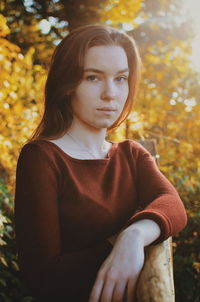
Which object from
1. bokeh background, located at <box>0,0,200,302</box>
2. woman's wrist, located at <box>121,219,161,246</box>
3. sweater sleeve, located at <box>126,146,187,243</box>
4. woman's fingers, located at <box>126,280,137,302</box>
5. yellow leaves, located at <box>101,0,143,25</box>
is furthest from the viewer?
yellow leaves, located at <box>101,0,143,25</box>

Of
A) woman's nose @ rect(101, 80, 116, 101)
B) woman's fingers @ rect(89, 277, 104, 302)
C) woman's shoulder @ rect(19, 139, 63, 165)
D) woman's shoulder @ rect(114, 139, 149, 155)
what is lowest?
woman's fingers @ rect(89, 277, 104, 302)

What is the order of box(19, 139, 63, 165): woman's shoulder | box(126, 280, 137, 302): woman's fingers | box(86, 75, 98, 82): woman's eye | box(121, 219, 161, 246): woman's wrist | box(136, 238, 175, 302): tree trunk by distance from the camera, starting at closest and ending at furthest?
box(136, 238, 175, 302): tree trunk, box(126, 280, 137, 302): woman's fingers, box(121, 219, 161, 246): woman's wrist, box(19, 139, 63, 165): woman's shoulder, box(86, 75, 98, 82): woman's eye

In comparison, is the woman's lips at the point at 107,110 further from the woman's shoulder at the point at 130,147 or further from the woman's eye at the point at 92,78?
the woman's shoulder at the point at 130,147

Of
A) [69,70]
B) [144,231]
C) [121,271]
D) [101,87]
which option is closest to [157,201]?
[144,231]

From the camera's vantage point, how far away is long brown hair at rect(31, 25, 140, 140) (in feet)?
4.75

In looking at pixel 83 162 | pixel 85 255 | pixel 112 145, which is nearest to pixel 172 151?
pixel 112 145

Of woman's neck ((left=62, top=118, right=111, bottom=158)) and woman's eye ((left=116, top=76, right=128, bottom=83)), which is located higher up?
woman's eye ((left=116, top=76, right=128, bottom=83))

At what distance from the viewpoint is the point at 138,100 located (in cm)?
354

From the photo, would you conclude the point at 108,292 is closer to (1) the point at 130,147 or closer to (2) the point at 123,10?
(1) the point at 130,147

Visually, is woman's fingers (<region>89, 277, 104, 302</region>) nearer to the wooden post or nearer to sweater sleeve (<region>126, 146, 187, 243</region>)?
the wooden post

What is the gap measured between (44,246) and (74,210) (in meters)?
0.18

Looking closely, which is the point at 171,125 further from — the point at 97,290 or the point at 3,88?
the point at 97,290

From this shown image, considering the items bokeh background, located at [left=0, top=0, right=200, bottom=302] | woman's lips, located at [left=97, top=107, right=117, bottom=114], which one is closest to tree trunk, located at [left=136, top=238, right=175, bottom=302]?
woman's lips, located at [left=97, top=107, right=117, bottom=114]

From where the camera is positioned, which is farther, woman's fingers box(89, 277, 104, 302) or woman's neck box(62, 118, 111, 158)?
woman's neck box(62, 118, 111, 158)
